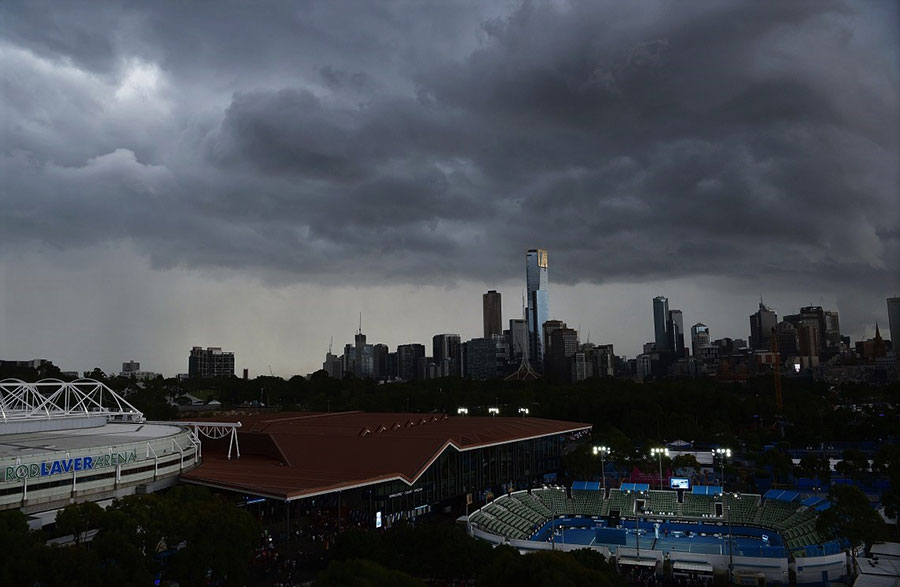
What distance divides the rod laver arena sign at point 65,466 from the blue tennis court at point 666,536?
38.6 meters

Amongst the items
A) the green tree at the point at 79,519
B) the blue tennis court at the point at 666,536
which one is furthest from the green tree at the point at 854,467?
the green tree at the point at 79,519

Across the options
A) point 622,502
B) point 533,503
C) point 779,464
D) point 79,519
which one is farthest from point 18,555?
point 779,464

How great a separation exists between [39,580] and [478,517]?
42.4 metres

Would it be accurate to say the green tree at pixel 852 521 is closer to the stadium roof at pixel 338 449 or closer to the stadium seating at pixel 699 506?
the stadium seating at pixel 699 506

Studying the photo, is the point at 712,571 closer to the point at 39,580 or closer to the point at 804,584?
the point at 804,584

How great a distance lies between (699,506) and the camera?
7744 cm

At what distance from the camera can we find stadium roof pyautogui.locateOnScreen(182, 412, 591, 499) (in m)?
59.3

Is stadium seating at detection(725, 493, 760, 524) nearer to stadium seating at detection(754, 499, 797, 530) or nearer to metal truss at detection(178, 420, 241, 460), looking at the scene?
stadium seating at detection(754, 499, 797, 530)

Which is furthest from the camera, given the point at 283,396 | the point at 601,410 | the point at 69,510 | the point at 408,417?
the point at 283,396

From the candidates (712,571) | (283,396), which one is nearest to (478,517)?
(712,571)

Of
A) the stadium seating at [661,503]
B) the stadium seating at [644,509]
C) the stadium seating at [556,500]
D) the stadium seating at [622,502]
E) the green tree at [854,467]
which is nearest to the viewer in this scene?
the stadium seating at [644,509]

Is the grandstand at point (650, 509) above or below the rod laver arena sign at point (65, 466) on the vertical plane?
below

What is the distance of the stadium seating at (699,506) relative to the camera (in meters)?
76.3

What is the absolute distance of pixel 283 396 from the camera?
191 m
